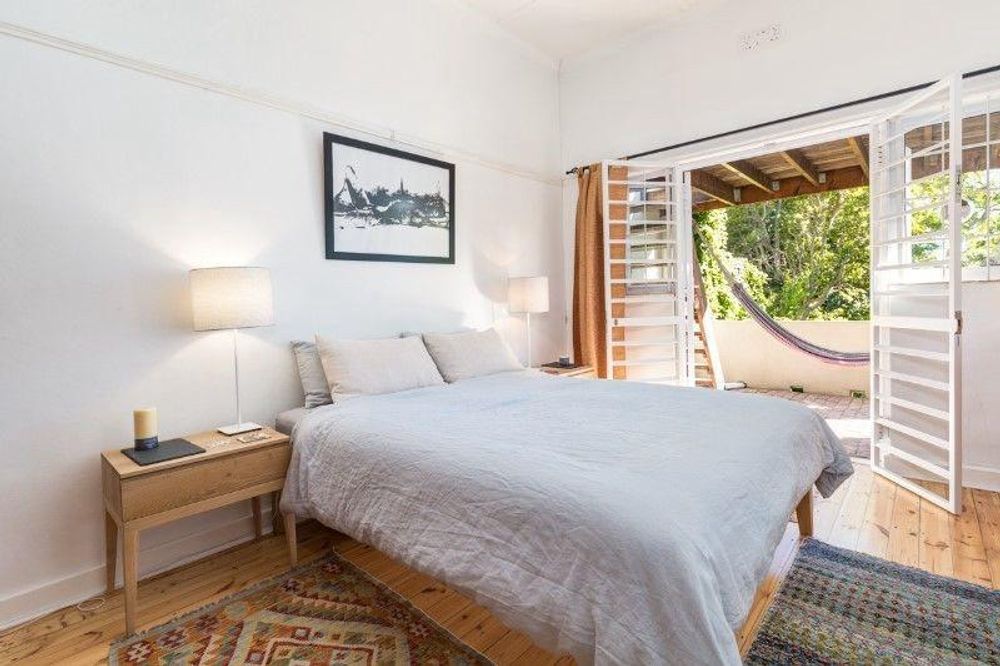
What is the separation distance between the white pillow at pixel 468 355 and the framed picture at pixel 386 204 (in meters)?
0.58

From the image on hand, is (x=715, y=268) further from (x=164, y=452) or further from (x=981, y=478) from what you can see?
(x=164, y=452)

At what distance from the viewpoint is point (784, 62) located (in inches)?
125

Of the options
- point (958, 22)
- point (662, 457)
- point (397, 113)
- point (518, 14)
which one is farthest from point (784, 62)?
point (662, 457)

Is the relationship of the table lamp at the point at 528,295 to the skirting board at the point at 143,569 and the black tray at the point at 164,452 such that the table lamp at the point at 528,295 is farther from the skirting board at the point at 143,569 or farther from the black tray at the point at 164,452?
the black tray at the point at 164,452

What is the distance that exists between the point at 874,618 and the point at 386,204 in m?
2.84

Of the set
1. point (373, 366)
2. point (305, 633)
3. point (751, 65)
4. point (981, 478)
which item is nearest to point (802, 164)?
point (751, 65)

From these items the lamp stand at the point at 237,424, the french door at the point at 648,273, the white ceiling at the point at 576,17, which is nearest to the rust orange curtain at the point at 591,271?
the french door at the point at 648,273

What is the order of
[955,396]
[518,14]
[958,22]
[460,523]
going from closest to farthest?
[460,523], [955,396], [958,22], [518,14]

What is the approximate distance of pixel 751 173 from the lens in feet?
16.0

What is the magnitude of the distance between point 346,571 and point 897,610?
6.50ft

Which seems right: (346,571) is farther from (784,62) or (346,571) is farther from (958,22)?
(958,22)

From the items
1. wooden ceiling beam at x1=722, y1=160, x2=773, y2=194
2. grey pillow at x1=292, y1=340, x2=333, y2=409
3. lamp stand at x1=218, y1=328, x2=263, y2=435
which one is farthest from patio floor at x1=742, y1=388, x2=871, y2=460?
lamp stand at x1=218, y1=328, x2=263, y2=435

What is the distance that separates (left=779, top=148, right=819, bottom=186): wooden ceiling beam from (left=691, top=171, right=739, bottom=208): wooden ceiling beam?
27.7 inches

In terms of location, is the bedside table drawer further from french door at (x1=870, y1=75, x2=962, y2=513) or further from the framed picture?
french door at (x1=870, y1=75, x2=962, y2=513)
